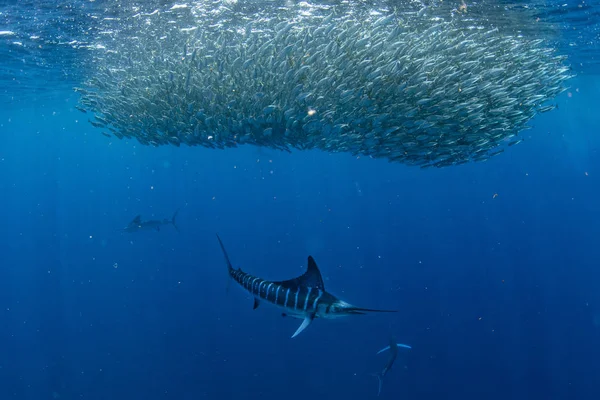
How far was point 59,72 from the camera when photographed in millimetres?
20469

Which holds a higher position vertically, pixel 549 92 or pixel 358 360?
pixel 549 92

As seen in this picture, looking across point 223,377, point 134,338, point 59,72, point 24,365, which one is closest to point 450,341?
point 223,377

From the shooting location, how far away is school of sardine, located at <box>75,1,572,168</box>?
29.3 ft

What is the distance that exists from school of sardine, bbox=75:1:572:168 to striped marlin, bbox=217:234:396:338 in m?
4.14

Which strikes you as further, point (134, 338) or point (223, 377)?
point (134, 338)

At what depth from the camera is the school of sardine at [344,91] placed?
8938 millimetres

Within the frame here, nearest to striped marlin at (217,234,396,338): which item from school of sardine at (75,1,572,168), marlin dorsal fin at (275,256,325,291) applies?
marlin dorsal fin at (275,256,325,291)

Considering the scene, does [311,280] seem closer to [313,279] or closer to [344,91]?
[313,279]

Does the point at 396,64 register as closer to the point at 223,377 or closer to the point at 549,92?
the point at 549,92

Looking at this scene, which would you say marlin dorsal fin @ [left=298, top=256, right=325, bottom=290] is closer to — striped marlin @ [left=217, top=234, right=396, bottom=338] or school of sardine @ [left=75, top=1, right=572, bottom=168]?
striped marlin @ [left=217, top=234, right=396, bottom=338]

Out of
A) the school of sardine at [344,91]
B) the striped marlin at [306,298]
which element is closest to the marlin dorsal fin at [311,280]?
the striped marlin at [306,298]

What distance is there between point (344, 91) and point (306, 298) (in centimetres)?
505

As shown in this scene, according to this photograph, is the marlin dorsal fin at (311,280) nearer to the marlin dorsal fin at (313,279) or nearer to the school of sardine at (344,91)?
the marlin dorsal fin at (313,279)

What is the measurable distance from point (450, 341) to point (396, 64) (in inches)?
466
